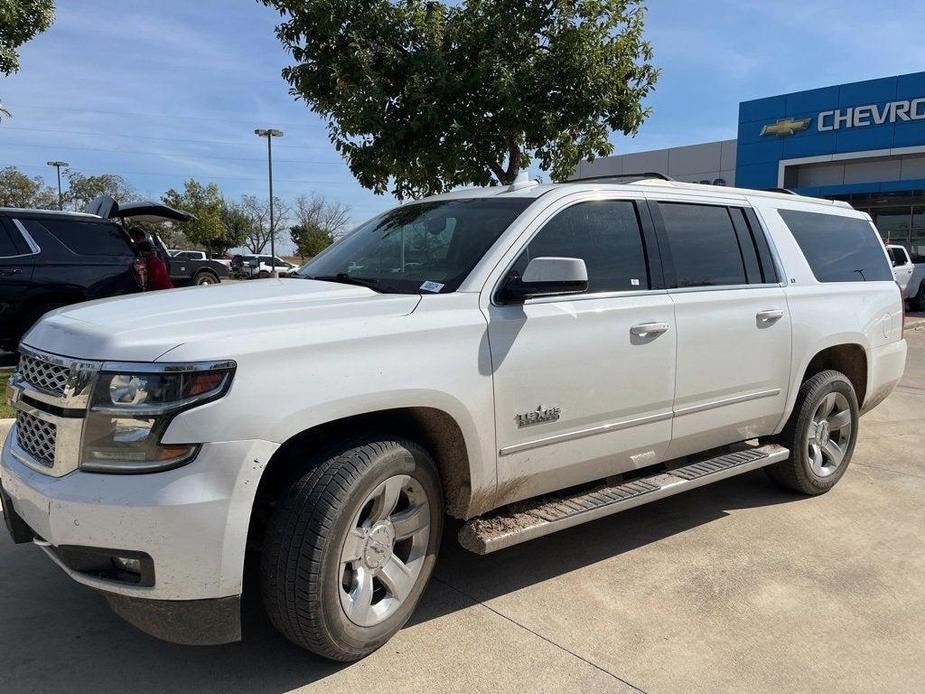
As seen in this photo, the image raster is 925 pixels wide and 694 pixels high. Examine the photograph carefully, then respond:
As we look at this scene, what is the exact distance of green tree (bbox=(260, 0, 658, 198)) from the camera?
320 inches

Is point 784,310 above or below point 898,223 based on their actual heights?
below

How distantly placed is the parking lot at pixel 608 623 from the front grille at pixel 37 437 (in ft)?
2.81

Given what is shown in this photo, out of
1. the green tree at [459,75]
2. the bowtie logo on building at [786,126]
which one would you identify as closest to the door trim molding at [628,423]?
the green tree at [459,75]

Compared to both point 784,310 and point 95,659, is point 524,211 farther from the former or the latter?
point 95,659

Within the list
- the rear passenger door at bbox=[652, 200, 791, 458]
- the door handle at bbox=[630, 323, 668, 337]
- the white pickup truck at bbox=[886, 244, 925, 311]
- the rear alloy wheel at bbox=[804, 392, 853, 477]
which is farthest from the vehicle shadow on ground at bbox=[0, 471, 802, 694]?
the white pickup truck at bbox=[886, 244, 925, 311]

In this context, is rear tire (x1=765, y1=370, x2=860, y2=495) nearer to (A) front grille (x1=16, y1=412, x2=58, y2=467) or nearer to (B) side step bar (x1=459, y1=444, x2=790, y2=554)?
(B) side step bar (x1=459, y1=444, x2=790, y2=554)

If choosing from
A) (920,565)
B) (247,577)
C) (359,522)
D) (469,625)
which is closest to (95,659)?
(247,577)

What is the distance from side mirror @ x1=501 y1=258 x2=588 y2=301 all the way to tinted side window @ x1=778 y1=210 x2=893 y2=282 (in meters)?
2.34

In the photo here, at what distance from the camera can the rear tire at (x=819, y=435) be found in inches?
188

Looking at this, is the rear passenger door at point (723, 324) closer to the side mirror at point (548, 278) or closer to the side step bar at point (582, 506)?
the side step bar at point (582, 506)

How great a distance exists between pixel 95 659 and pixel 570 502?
214 cm

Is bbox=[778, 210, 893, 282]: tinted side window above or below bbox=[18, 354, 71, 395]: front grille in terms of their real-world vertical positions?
above

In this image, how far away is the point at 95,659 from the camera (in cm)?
294

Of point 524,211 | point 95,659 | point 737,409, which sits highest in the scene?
point 524,211
